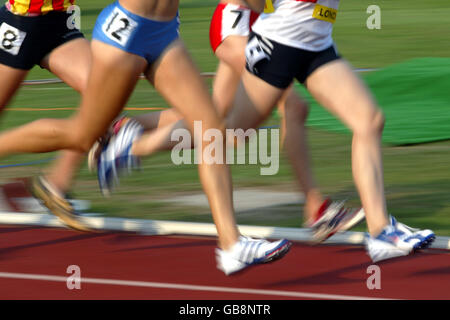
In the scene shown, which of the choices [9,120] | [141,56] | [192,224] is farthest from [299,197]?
[9,120]

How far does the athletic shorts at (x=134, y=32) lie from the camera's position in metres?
5.59

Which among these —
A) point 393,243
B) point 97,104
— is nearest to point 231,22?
point 97,104

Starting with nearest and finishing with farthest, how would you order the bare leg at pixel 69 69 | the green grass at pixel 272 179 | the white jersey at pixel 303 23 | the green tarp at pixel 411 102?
the white jersey at pixel 303 23, the bare leg at pixel 69 69, the green grass at pixel 272 179, the green tarp at pixel 411 102

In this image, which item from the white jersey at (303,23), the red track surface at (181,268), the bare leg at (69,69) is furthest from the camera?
the bare leg at (69,69)

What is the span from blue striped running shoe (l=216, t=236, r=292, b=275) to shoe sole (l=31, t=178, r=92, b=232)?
1.52 meters

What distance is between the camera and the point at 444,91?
13070 millimetres

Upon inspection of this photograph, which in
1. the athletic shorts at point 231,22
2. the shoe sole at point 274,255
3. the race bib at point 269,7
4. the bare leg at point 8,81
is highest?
the athletic shorts at point 231,22

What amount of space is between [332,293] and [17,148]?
2.13m

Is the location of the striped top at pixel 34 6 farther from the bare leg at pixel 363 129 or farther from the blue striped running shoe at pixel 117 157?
the bare leg at pixel 363 129

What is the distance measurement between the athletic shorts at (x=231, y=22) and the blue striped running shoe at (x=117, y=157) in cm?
84

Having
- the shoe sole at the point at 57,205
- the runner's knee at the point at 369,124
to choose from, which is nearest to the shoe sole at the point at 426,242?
the runner's knee at the point at 369,124

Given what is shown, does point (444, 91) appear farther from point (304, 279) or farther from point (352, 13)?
point (352, 13)

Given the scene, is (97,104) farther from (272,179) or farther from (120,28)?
(272,179)

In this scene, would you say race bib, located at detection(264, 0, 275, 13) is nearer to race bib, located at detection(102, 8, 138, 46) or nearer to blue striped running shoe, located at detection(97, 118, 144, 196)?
race bib, located at detection(102, 8, 138, 46)
